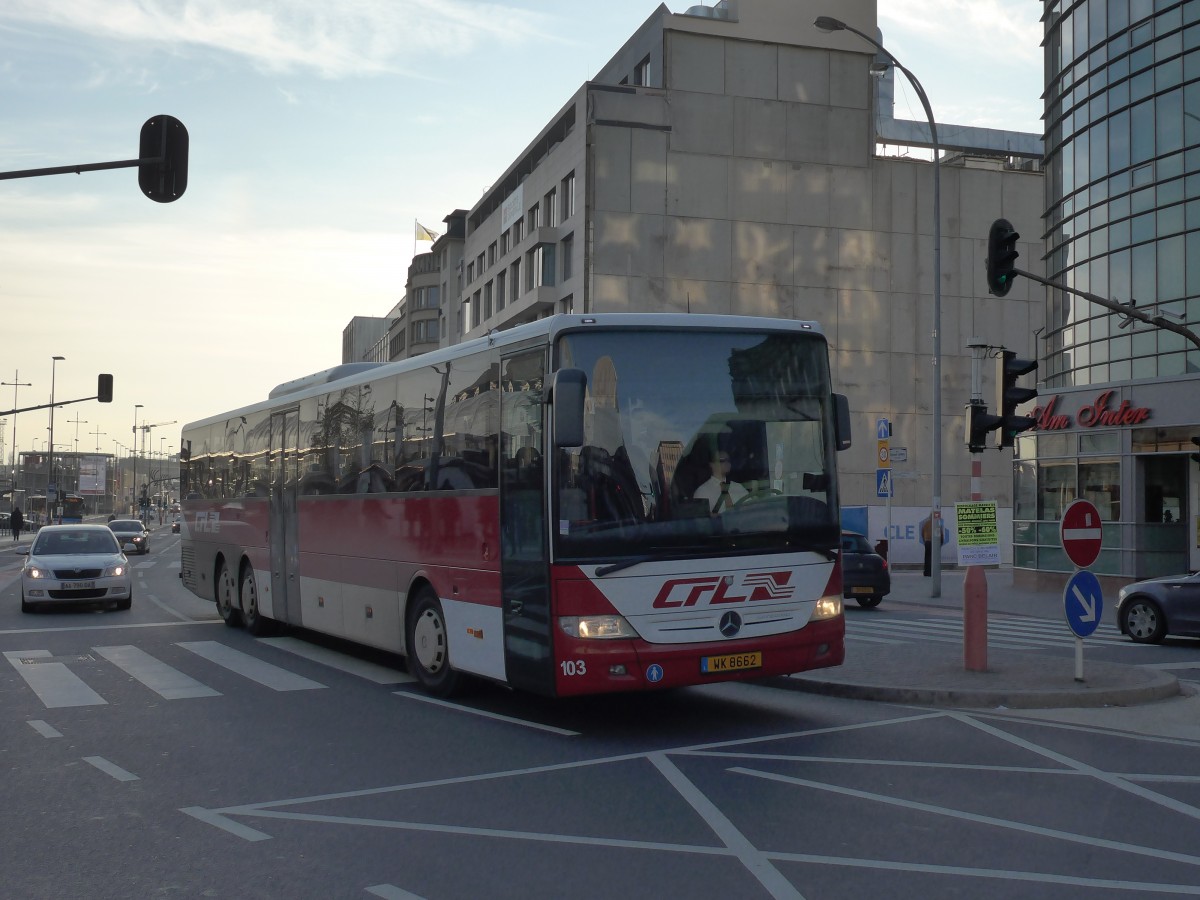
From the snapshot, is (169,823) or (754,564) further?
(754,564)

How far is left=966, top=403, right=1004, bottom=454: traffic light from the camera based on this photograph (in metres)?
12.7

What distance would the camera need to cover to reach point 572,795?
7727 millimetres

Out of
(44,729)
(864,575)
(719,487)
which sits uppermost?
(719,487)

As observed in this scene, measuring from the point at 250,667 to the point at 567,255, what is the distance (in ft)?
147

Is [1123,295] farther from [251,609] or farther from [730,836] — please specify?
[730,836]

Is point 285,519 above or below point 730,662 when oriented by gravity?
above

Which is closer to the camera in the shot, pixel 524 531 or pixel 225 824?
pixel 225 824

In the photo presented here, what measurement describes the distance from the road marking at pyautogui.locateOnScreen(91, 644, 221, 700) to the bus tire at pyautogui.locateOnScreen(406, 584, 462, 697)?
6.05ft

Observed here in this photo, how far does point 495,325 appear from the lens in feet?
226

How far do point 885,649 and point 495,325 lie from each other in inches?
2160

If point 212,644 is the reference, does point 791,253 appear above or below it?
above

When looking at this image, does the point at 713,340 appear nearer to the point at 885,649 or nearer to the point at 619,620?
the point at 619,620

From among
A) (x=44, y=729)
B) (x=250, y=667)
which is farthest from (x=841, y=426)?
(x=250, y=667)

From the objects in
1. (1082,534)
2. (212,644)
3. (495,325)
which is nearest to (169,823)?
(1082,534)
